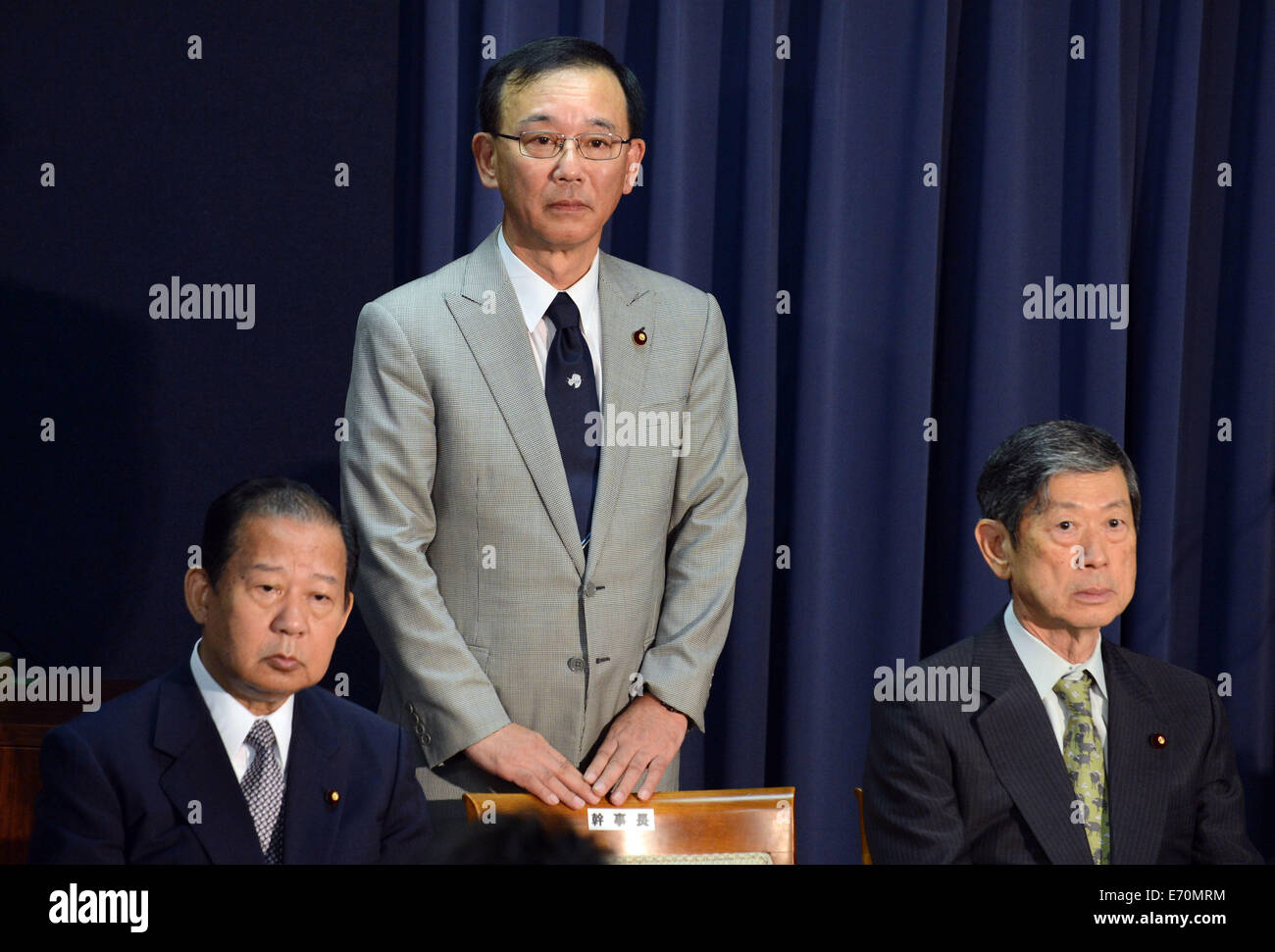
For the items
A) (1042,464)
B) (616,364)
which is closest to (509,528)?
(616,364)

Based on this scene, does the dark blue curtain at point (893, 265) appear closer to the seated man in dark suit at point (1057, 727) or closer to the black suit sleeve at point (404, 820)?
the seated man in dark suit at point (1057, 727)

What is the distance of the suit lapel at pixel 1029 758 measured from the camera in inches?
75.9

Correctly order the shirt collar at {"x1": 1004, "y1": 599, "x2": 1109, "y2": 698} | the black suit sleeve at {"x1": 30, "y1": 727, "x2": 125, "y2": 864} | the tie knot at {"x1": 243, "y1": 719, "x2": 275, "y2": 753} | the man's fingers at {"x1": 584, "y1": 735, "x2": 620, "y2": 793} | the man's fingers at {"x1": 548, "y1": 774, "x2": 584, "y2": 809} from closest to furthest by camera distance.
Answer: the black suit sleeve at {"x1": 30, "y1": 727, "x2": 125, "y2": 864}
the tie knot at {"x1": 243, "y1": 719, "x2": 275, "y2": 753}
the shirt collar at {"x1": 1004, "y1": 599, "x2": 1109, "y2": 698}
the man's fingers at {"x1": 548, "y1": 774, "x2": 584, "y2": 809}
the man's fingers at {"x1": 584, "y1": 735, "x2": 620, "y2": 793}

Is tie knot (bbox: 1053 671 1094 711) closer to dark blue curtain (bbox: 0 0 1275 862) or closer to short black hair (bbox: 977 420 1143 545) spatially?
short black hair (bbox: 977 420 1143 545)

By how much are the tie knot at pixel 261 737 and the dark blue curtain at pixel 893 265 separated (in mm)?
1501

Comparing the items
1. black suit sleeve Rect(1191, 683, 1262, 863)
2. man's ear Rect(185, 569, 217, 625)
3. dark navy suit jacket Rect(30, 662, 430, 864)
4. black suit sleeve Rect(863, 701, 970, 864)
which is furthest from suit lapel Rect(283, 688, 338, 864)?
black suit sleeve Rect(1191, 683, 1262, 863)

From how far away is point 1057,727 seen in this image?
2.02 meters

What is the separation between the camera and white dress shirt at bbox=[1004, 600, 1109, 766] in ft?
6.65

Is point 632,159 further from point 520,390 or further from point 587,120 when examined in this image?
point 520,390

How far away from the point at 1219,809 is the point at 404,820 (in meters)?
1.14

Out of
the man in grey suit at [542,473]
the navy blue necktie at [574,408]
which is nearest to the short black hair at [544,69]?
the man in grey suit at [542,473]

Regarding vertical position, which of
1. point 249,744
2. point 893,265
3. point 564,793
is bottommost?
point 564,793

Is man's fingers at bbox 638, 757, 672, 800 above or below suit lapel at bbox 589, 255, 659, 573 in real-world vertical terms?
below
